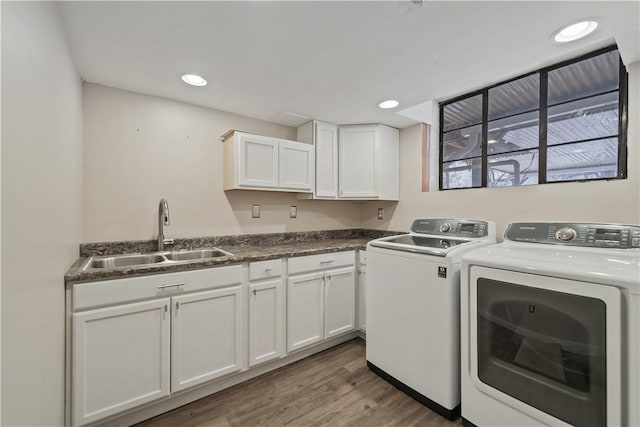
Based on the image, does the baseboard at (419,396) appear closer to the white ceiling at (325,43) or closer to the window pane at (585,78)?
the white ceiling at (325,43)

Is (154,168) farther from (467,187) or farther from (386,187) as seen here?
(467,187)

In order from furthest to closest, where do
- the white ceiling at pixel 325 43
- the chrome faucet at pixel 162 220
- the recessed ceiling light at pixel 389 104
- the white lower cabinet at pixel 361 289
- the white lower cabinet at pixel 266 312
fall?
1. the white lower cabinet at pixel 361 289
2. the recessed ceiling light at pixel 389 104
3. the chrome faucet at pixel 162 220
4. the white lower cabinet at pixel 266 312
5. the white ceiling at pixel 325 43

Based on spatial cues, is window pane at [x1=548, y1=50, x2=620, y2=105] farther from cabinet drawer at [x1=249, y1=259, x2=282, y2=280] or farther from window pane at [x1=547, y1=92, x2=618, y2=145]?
cabinet drawer at [x1=249, y1=259, x2=282, y2=280]

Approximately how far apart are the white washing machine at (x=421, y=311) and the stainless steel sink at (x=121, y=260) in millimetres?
1627

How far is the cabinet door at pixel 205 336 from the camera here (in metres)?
1.66

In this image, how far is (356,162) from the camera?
2873 mm

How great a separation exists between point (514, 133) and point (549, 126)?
234 millimetres

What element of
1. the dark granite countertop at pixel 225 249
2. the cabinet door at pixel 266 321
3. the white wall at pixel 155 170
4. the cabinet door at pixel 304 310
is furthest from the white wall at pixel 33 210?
the cabinet door at pixel 304 310

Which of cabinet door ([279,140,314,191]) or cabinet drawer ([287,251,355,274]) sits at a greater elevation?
cabinet door ([279,140,314,191])

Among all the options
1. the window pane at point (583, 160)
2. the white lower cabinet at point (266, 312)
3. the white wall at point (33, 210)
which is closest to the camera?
the white wall at point (33, 210)

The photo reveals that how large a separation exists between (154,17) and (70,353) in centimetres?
170

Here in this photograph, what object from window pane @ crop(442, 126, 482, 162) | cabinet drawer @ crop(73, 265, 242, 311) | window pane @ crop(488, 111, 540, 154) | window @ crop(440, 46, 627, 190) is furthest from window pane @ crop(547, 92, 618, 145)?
cabinet drawer @ crop(73, 265, 242, 311)

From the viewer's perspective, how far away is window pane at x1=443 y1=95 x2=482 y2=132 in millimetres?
2432

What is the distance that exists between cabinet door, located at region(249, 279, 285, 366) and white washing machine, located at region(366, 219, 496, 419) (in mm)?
680
